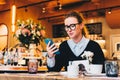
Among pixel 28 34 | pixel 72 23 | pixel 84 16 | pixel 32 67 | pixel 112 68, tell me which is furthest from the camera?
pixel 84 16

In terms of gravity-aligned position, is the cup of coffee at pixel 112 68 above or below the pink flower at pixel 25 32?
below

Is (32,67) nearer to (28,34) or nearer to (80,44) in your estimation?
(80,44)

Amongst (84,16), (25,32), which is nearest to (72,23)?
(25,32)

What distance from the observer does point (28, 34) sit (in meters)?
2.81

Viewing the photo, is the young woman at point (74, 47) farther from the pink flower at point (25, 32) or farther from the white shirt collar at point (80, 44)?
the pink flower at point (25, 32)

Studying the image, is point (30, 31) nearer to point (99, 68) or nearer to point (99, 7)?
point (99, 68)

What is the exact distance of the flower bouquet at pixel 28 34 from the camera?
2807mm

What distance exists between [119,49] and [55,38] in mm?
2878

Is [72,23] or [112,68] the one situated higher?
[72,23]

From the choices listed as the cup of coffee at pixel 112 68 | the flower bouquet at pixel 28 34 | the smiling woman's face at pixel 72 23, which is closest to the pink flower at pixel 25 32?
the flower bouquet at pixel 28 34

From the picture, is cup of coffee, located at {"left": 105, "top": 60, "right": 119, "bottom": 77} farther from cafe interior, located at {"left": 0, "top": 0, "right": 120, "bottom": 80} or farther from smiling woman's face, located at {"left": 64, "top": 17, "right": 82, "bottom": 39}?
cafe interior, located at {"left": 0, "top": 0, "right": 120, "bottom": 80}

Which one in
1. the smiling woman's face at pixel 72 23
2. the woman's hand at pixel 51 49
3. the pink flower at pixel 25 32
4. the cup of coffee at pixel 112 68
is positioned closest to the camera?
the cup of coffee at pixel 112 68

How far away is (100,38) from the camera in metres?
8.57

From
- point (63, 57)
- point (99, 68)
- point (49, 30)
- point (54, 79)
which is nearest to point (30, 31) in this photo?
point (63, 57)
